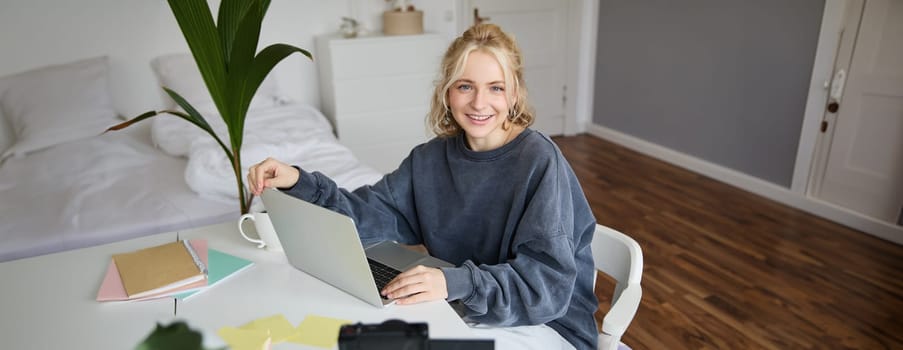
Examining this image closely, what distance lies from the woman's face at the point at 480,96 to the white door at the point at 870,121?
242 cm

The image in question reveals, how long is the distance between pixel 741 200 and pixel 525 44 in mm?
1917

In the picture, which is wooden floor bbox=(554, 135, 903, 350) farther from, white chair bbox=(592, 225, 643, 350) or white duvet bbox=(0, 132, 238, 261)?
white duvet bbox=(0, 132, 238, 261)

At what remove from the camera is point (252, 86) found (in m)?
1.29

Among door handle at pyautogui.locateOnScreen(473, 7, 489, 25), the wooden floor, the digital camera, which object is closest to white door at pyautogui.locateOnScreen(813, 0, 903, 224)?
the wooden floor

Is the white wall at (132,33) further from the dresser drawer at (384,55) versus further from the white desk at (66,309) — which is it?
the white desk at (66,309)

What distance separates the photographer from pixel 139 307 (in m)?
1.02

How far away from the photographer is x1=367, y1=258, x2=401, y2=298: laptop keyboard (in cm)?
111

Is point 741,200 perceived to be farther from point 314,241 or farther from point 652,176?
point 314,241

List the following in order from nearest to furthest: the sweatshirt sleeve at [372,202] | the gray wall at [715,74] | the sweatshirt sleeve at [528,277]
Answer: the sweatshirt sleeve at [528,277] < the sweatshirt sleeve at [372,202] < the gray wall at [715,74]

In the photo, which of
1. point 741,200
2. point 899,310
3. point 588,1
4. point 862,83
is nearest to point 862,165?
point 862,83

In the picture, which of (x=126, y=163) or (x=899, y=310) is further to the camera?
(x=126, y=163)

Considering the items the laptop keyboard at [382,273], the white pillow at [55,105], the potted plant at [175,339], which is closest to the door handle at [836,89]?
the laptop keyboard at [382,273]

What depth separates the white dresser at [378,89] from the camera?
332 centimetres

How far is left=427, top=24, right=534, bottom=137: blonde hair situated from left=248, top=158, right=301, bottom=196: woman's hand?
0.35 metres
